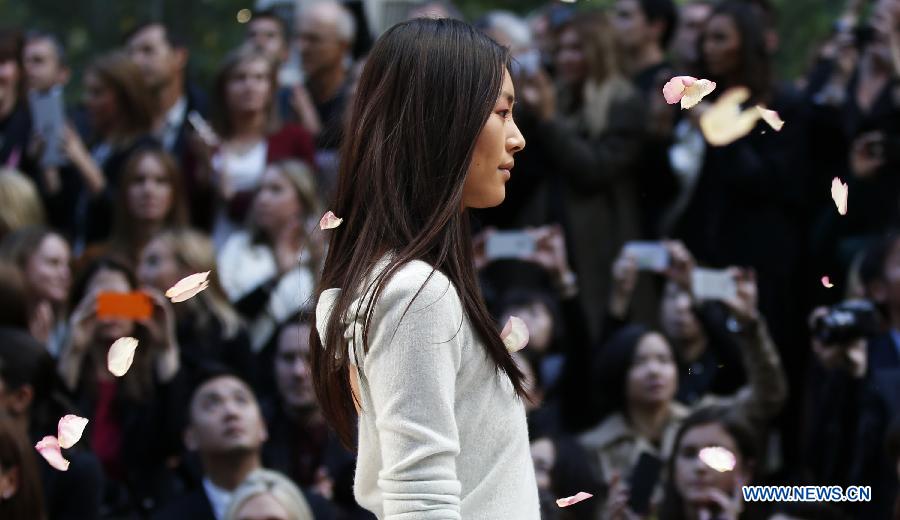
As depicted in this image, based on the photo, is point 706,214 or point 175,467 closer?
point 175,467

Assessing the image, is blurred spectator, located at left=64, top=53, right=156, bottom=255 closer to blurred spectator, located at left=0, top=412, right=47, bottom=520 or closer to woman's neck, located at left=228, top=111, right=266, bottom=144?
woman's neck, located at left=228, top=111, right=266, bottom=144

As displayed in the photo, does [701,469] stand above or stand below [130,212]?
below

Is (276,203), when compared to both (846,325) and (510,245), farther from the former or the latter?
(846,325)

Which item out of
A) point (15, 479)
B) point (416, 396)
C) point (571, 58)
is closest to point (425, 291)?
point (416, 396)

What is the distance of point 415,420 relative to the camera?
2.17 metres

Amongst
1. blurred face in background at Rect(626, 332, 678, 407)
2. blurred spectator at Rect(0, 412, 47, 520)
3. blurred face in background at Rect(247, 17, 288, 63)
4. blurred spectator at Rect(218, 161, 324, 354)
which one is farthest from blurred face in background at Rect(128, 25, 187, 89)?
blurred spectator at Rect(0, 412, 47, 520)

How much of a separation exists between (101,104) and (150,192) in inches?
43.9

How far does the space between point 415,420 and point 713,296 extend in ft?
11.3

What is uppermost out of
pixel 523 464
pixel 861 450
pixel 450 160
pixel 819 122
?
pixel 450 160

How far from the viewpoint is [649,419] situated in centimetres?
573

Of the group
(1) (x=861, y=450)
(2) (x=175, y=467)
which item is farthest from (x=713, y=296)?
(2) (x=175, y=467)

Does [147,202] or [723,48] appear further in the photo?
[147,202]

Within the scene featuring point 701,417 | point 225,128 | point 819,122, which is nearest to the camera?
point 701,417

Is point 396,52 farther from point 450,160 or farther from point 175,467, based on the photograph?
point 175,467
